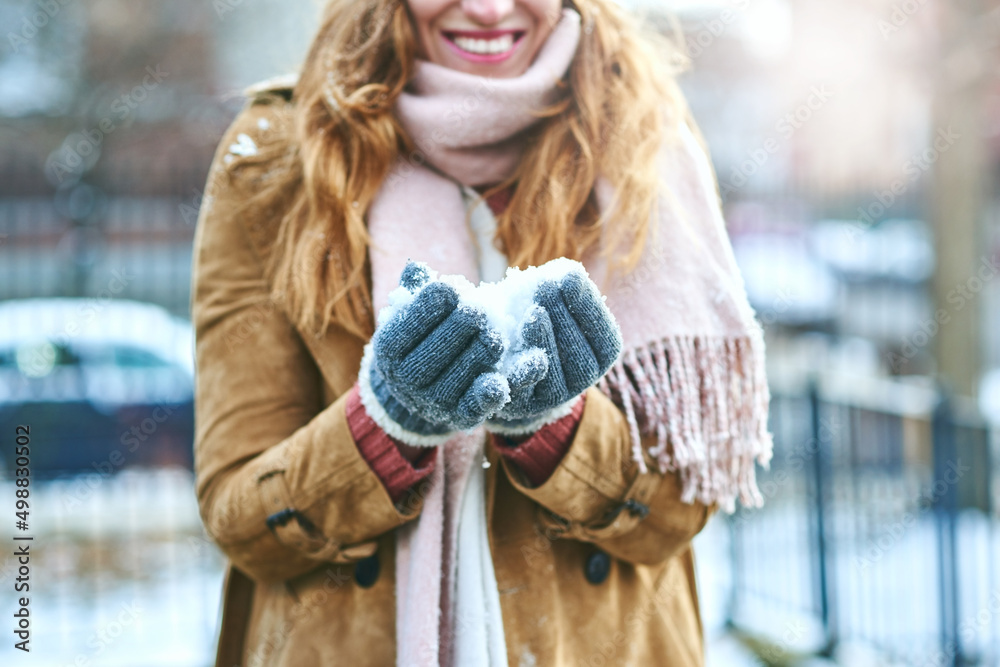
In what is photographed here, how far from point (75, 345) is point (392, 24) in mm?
7388

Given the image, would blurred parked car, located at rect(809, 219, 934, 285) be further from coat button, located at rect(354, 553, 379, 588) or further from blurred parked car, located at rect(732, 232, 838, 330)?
coat button, located at rect(354, 553, 379, 588)

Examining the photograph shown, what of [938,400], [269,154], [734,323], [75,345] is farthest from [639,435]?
[75,345]

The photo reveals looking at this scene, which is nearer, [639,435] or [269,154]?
[639,435]

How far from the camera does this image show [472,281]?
1742 mm

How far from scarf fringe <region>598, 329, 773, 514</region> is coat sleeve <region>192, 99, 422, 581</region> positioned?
0.44 meters

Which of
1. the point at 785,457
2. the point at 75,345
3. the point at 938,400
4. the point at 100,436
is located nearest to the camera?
the point at 938,400

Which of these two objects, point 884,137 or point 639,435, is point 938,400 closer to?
point 639,435

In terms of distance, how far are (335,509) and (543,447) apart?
38 centimetres

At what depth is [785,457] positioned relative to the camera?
573 cm

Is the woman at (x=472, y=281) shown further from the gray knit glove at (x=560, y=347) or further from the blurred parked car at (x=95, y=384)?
the blurred parked car at (x=95, y=384)

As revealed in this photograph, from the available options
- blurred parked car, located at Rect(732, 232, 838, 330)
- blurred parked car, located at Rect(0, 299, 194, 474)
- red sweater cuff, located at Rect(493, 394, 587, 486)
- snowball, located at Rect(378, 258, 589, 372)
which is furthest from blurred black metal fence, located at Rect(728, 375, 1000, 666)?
blurred parked car, located at Rect(732, 232, 838, 330)

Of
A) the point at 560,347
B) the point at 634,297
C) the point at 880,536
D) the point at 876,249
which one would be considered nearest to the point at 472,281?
the point at 634,297

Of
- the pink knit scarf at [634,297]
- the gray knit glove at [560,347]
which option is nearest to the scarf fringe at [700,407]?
the pink knit scarf at [634,297]

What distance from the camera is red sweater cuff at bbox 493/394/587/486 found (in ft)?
5.07
